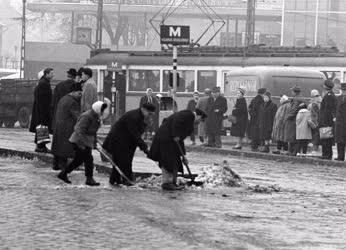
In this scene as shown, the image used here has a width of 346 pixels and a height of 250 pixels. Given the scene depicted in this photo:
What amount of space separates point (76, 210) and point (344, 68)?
1048 inches

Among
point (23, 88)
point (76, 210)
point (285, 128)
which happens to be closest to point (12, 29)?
point (23, 88)

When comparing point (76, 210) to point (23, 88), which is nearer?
point (76, 210)

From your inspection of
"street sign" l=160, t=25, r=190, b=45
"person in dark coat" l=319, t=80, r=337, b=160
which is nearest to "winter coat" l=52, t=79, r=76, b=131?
"person in dark coat" l=319, t=80, r=337, b=160

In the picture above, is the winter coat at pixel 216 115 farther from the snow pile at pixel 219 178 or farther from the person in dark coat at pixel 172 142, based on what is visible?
the person in dark coat at pixel 172 142

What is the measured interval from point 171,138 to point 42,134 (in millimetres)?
4610

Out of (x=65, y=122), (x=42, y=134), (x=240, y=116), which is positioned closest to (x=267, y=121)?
(x=240, y=116)

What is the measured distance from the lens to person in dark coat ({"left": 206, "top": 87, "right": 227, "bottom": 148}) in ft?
101

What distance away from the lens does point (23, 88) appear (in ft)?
148

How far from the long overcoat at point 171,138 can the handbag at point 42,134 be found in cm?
403

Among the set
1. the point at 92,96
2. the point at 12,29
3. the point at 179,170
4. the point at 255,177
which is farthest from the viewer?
the point at 12,29

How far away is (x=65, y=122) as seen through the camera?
17.9 meters

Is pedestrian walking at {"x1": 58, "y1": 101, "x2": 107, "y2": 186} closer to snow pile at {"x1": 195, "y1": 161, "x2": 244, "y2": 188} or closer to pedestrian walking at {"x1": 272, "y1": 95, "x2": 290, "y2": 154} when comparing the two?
snow pile at {"x1": 195, "y1": 161, "x2": 244, "y2": 188}

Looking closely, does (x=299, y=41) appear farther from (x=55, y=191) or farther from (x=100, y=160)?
(x=55, y=191)

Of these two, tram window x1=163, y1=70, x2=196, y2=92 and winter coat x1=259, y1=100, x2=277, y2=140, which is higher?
tram window x1=163, y1=70, x2=196, y2=92
